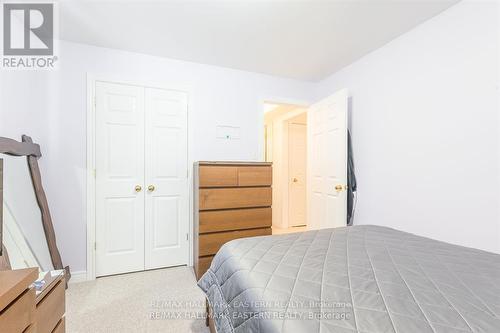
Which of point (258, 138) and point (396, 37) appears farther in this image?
point (258, 138)

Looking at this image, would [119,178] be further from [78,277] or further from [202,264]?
[202,264]

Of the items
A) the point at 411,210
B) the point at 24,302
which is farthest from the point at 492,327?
the point at 411,210

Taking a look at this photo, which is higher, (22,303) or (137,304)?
(22,303)

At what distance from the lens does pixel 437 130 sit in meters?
1.87

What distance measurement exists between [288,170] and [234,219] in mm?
2277

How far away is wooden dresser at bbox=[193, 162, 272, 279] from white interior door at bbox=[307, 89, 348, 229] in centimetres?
77

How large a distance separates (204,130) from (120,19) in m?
1.28

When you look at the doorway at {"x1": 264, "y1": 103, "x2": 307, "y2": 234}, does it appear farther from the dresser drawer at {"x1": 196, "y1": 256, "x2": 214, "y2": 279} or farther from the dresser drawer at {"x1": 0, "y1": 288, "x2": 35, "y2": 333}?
the dresser drawer at {"x1": 0, "y1": 288, "x2": 35, "y2": 333}

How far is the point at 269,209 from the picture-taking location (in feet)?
8.38

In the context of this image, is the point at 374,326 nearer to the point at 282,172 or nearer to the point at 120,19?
the point at 120,19

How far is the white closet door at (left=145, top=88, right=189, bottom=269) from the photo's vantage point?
8.21ft

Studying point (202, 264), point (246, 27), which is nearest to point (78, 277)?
point (202, 264)

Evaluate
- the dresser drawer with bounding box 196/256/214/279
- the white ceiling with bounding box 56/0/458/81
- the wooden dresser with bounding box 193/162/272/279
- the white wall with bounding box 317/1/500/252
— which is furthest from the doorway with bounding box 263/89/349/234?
the dresser drawer with bounding box 196/256/214/279

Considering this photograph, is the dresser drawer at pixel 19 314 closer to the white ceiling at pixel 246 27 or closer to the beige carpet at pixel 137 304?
the beige carpet at pixel 137 304
